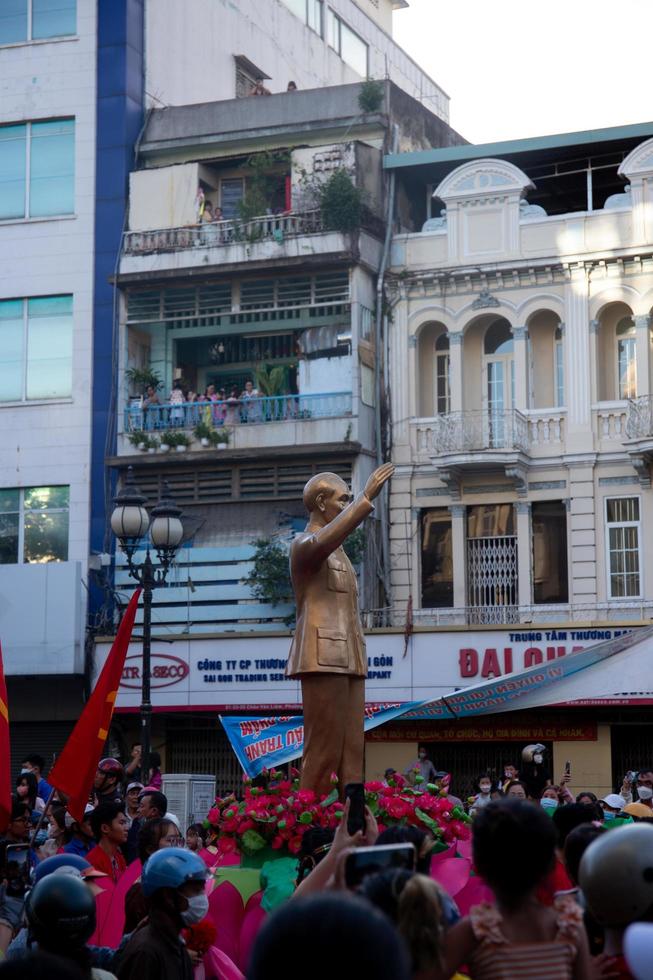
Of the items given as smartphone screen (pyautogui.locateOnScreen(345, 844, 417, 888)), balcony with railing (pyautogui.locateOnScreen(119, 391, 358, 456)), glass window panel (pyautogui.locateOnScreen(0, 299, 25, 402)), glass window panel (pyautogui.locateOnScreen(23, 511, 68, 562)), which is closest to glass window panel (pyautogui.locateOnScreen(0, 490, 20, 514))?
glass window panel (pyautogui.locateOnScreen(23, 511, 68, 562))

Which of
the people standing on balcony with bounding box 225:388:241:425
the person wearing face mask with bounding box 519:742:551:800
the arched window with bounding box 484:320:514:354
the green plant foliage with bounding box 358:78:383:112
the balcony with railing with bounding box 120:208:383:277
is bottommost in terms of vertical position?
the person wearing face mask with bounding box 519:742:551:800


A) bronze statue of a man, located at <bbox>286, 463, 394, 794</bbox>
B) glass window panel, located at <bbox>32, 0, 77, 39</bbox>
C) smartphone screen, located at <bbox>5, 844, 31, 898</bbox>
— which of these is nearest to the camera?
smartphone screen, located at <bbox>5, 844, 31, 898</bbox>

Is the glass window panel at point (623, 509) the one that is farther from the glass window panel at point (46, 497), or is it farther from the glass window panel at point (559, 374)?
the glass window panel at point (46, 497)

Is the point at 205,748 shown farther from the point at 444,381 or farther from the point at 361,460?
the point at 444,381

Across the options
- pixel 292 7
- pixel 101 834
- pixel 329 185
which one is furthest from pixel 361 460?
pixel 101 834

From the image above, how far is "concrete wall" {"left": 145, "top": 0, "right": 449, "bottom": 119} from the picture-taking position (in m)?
34.2

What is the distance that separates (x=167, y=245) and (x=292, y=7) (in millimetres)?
10457

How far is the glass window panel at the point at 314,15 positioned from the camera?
131 ft

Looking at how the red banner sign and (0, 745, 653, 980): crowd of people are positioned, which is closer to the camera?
(0, 745, 653, 980): crowd of people

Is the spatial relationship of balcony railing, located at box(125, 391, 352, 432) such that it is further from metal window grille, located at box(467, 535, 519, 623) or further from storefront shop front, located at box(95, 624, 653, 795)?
storefront shop front, located at box(95, 624, 653, 795)

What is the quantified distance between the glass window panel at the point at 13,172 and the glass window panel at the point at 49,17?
81.9 inches

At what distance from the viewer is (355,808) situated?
217 inches

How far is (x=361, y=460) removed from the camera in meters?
29.7

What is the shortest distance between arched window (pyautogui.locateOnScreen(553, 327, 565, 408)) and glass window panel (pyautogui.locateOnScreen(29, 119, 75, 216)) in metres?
10.1
